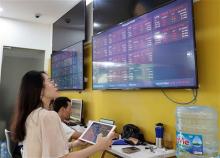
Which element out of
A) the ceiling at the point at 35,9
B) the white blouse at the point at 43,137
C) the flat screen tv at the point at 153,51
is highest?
the ceiling at the point at 35,9

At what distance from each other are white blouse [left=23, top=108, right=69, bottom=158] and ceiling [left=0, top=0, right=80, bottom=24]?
2806 mm

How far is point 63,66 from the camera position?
152 inches

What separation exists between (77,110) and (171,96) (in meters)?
1.85

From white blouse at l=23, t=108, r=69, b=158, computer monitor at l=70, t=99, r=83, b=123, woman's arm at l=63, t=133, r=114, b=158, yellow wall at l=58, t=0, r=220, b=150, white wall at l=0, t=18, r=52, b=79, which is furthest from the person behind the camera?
white wall at l=0, t=18, r=52, b=79

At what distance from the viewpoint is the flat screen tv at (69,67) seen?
10.9 feet

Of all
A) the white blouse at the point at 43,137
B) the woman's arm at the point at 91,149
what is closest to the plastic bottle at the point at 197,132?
the woman's arm at the point at 91,149

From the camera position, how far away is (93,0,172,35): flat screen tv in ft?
6.92

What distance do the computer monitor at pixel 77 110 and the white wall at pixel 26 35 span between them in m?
1.82

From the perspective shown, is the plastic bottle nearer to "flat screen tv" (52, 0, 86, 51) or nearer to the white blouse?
the white blouse

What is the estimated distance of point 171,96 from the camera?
194cm

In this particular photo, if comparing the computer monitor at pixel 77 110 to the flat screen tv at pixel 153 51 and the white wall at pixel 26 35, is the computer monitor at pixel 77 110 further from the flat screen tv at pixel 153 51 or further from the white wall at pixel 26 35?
the white wall at pixel 26 35

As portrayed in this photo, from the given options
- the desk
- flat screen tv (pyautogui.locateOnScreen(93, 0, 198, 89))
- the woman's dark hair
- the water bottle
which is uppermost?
flat screen tv (pyautogui.locateOnScreen(93, 0, 198, 89))

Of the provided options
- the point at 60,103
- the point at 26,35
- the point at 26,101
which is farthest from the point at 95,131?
the point at 26,35

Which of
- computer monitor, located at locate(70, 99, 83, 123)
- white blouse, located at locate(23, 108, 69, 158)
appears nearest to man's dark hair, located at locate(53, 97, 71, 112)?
computer monitor, located at locate(70, 99, 83, 123)
